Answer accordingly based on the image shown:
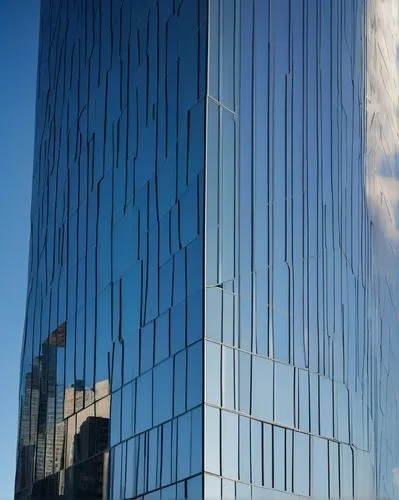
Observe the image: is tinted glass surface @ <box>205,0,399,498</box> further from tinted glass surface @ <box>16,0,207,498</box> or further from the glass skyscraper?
tinted glass surface @ <box>16,0,207,498</box>

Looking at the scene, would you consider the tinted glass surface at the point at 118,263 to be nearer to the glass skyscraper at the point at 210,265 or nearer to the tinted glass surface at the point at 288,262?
the glass skyscraper at the point at 210,265

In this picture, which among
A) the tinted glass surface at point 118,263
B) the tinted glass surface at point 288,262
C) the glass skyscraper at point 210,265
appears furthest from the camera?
the tinted glass surface at point 118,263

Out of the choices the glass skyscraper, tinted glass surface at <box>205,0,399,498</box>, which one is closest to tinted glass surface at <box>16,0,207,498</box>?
the glass skyscraper

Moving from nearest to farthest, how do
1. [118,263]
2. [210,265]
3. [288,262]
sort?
[210,265] < [288,262] < [118,263]

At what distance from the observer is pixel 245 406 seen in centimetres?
3158

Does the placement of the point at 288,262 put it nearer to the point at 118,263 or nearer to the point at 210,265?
the point at 210,265

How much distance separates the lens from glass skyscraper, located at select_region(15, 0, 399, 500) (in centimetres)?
3188

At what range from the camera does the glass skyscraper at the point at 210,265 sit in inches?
1255

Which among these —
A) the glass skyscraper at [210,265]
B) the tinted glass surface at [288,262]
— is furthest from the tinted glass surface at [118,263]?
the tinted glass surface at [288,262]

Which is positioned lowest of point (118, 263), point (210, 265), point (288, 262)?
point (210, 265)

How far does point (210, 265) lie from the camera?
3150cm

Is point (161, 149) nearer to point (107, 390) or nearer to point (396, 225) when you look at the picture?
point (107, 390)

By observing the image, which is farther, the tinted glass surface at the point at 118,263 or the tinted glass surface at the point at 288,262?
the tinted glass surface at the point at 118,263

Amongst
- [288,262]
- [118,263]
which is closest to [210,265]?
[288,262]
